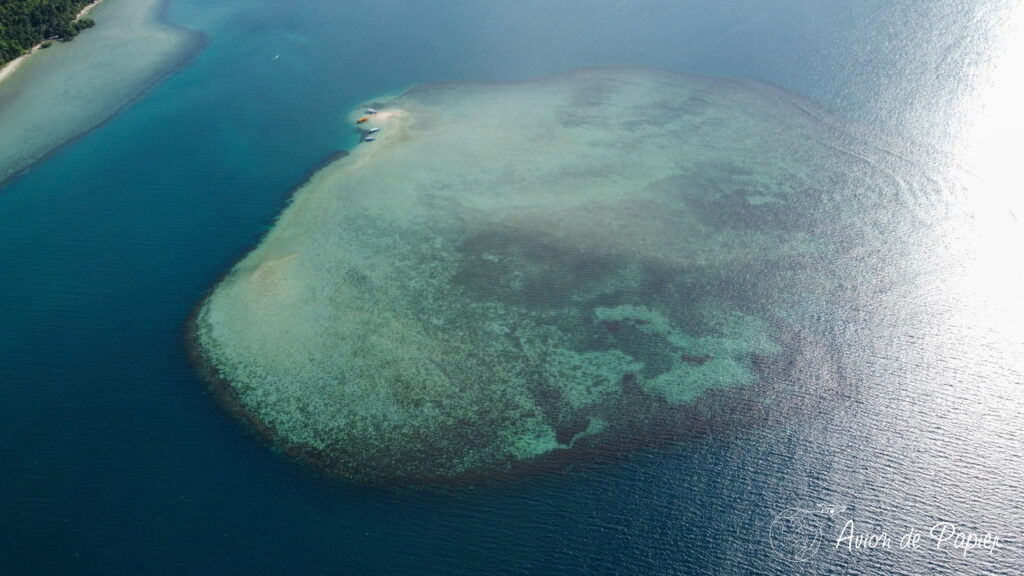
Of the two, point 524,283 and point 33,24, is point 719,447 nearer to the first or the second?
point 524,283

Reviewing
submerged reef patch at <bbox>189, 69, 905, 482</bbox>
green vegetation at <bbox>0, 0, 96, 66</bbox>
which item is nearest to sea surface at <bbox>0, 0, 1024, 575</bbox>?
submerged reef patch at <bbox>189, 69, 905, 482</bbox>

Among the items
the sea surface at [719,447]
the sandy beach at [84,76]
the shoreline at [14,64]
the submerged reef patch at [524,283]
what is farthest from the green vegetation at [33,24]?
the submerged reef patch at [524,283]

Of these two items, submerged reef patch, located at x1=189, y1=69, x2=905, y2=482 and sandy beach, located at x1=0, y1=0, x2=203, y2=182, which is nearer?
submerged reef patch, located at x1=189, y1=69, x2=905, y2=482

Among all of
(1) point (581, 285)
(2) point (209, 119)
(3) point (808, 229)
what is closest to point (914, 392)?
(3) point (808, 229)

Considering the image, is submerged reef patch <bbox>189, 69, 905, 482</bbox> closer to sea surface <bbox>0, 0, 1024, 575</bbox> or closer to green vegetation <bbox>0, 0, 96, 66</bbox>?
sea surface <bbox>0, 0, 1024, 575</bbox>

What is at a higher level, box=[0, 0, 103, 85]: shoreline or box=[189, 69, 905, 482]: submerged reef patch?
box=[0, 0, 103, 85]: shoreline
